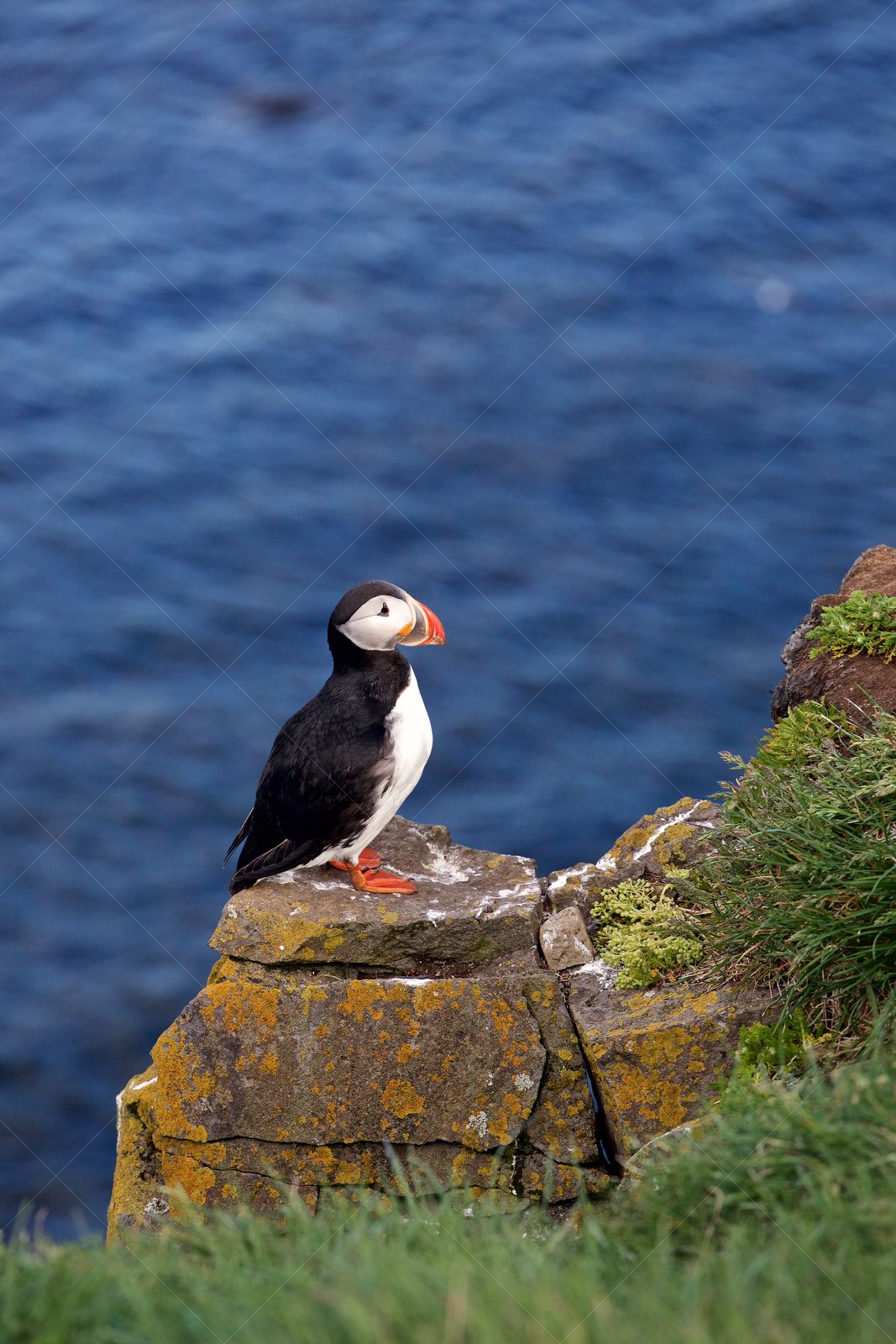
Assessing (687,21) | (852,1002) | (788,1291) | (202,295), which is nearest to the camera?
(788,1291)

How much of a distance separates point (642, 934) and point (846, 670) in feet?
4.89

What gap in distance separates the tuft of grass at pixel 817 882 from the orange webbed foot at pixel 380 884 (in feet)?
4.32

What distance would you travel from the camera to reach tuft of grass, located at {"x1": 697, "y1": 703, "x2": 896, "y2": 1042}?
168 inches

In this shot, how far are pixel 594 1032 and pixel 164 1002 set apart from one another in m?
6.42

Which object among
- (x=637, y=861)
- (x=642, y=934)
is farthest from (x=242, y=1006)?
(x=637, y=861)

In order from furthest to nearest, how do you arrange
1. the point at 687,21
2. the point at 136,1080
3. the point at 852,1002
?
the point at 687,21 → the point at 136,1080 → the point at 852,1002

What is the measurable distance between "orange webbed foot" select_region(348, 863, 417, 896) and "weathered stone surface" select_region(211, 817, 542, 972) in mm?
33

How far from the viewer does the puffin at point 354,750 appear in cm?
555

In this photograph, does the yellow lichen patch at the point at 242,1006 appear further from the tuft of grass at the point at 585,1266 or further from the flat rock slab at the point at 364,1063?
Result: the tuft of grass at the point at 585,1266

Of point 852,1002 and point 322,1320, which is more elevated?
point 322,1320

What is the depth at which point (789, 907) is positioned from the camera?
4527 millimetres

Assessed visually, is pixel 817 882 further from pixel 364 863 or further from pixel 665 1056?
pixel 364 863

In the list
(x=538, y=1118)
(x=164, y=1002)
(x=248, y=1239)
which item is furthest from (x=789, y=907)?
(x=164, y=1002)

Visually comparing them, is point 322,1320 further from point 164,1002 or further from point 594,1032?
point 164,1002
